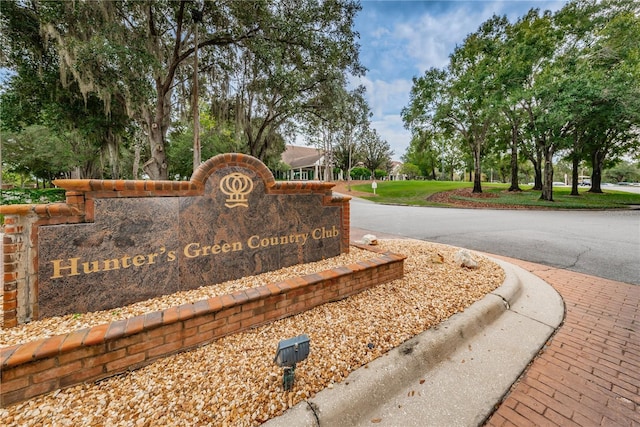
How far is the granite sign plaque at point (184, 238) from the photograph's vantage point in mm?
2317

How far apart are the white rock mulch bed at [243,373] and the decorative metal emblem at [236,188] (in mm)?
1046

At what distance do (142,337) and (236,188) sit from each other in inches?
69.0

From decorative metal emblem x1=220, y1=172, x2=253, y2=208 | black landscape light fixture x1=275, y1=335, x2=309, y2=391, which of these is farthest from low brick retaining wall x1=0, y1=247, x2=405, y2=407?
decorative metal emblem x1=220, y1=172, x2=253, y2=208

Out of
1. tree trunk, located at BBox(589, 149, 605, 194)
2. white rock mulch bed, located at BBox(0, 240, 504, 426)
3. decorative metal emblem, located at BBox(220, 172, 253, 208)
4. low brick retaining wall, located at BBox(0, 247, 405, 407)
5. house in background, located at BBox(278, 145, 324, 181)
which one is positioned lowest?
white rock mulch bed, located at BBox(0, 240, 504, 426)

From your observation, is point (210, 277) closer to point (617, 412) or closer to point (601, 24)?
point (617, 412)

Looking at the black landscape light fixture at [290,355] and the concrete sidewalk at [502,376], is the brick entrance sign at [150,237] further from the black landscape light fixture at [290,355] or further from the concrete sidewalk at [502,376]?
the concrete sidewalk at [502,376]

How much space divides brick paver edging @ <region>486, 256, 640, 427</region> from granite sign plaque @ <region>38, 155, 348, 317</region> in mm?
2662

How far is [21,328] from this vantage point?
2.10 meters

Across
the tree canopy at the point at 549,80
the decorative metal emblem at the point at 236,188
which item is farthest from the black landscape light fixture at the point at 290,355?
the tree canopy at the point at 549,80

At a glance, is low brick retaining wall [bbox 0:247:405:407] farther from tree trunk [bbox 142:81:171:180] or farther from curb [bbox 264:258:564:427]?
tree trunk [bbox 142:81:171:180]

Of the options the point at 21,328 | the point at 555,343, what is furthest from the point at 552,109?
the point at 21,328

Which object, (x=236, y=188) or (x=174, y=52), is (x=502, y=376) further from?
(x=174, y=52)

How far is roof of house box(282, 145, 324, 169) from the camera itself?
4166cm

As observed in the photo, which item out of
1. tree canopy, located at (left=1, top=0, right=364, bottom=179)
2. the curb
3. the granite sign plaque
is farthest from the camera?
tree canopy, located at (left=1, top=0, right=364, bottom=179)
